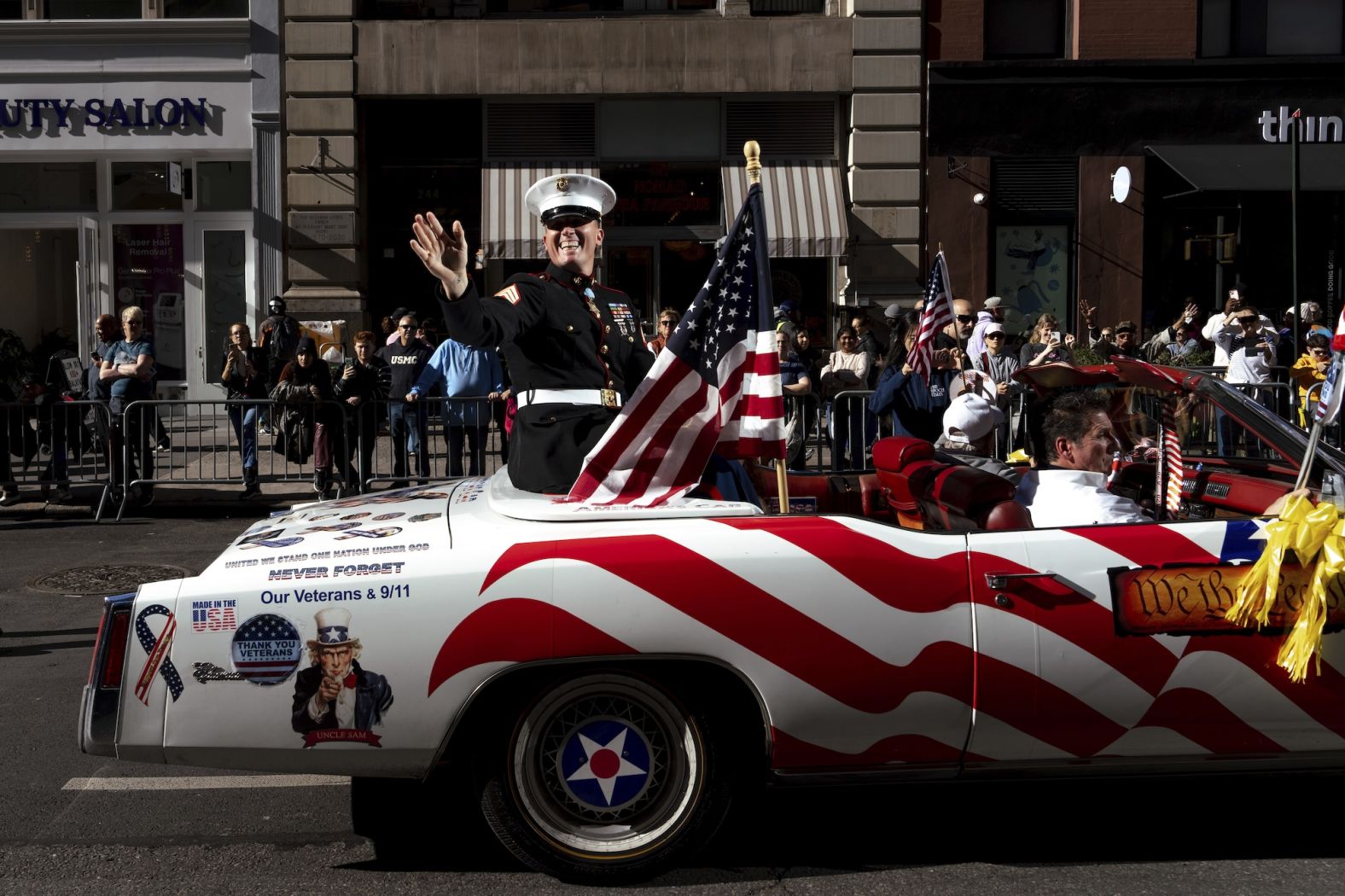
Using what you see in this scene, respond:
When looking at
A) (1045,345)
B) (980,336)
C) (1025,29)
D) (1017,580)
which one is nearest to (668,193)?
(1025,29)

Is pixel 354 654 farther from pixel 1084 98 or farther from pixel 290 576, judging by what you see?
pixel 1084 98

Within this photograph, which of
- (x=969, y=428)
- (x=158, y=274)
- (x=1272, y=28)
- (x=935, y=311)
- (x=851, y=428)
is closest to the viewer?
(x=969, y=428)

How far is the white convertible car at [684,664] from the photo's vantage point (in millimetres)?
4129

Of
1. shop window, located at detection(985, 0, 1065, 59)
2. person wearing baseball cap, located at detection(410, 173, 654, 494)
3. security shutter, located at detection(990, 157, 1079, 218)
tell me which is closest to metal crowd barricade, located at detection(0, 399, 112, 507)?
person wearing baseball cap, located at detection(410, 173, 654, 494)

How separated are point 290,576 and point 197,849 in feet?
3.58

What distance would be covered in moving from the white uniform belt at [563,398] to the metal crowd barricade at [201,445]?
7632 mm

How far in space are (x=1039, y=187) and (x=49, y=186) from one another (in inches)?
525

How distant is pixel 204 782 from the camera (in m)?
5.33

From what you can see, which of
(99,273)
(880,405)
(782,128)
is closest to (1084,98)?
(782,128)

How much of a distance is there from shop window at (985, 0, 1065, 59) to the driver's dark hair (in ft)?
53.2

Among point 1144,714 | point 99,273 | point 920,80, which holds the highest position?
point 920,80

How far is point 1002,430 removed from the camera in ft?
40.4

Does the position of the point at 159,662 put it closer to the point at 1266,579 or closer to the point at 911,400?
the point at 1266,579

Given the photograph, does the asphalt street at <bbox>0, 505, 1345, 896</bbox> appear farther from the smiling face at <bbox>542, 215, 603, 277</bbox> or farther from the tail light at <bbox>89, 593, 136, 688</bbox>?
the smiling face at <bbox>542, 215, 603, 277</bbox>
